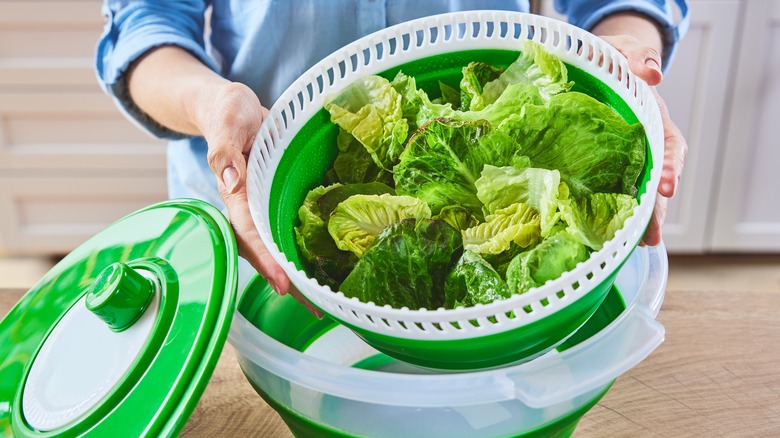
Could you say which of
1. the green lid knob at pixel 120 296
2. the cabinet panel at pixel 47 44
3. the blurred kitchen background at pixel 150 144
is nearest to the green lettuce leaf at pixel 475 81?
the green lid knob at pixel 120 296

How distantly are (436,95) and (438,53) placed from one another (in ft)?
0.15

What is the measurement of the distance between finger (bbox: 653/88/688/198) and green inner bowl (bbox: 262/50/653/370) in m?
0.02

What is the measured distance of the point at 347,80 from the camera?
2.28 feet

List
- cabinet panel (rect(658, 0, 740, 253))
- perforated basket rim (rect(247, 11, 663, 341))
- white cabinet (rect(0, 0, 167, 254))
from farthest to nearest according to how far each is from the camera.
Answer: white cabinet (rect(0, 0, 167, 254)) → cabinet panel (rect(658, 0, 740, 253)) → perforated basket rim (rect(247, 11, 663, 341))

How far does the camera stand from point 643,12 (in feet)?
3.04

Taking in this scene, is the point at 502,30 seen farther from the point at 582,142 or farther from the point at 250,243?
the point at 250,243

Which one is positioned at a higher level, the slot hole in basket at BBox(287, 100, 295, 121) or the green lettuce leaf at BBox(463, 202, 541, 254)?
the slot hole in basket at BBox(287, 100, 295, 121)

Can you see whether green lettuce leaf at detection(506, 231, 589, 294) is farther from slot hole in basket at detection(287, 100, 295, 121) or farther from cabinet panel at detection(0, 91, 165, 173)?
cabinet panel at detection(0, 91, 165, 173)

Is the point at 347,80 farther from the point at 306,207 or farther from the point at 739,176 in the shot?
the point at 739,176

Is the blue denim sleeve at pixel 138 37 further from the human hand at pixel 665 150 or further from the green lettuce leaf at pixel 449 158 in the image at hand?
the human hand at pixel 665 150

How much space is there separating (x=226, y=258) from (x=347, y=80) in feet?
0.79

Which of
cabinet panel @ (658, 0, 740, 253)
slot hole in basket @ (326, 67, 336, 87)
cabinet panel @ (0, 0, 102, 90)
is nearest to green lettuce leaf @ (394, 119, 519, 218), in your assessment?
slot hole in basket @ (326, 67, 336, 87)

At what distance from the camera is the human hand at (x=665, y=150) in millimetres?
551

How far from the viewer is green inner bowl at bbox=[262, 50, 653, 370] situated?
1.60 ft
